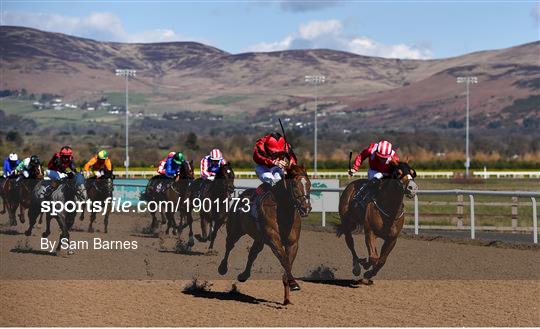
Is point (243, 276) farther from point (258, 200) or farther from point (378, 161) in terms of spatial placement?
point (378, 161)

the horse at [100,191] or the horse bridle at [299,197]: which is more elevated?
the horse bridle at [299,197]

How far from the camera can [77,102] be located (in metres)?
181

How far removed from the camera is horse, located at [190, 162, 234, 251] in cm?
1445

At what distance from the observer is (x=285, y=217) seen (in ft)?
35.2

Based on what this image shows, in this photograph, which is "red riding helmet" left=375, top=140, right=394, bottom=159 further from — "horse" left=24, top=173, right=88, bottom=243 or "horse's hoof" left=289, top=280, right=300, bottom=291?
"horse" left=24, top=173, right=88, bottom=243

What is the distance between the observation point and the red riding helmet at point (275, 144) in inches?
421

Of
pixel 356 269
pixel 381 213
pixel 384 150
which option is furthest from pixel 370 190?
pixel 356 269

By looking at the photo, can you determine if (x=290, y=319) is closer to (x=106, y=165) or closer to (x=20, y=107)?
(x=106, y=165)

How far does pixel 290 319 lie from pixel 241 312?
672 millimetres

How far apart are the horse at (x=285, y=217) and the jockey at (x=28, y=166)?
25.4 feet

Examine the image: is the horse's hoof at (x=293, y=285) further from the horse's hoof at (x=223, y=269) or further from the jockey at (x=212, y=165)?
the jockey at (x=212, y=165)

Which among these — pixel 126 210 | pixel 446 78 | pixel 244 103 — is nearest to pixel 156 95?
pixel 244 103

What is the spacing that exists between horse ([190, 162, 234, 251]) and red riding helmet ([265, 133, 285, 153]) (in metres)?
3.34

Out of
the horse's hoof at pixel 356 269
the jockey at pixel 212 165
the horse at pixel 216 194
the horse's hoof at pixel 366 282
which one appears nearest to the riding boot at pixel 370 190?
the horse's hoof at pixel 356 269
